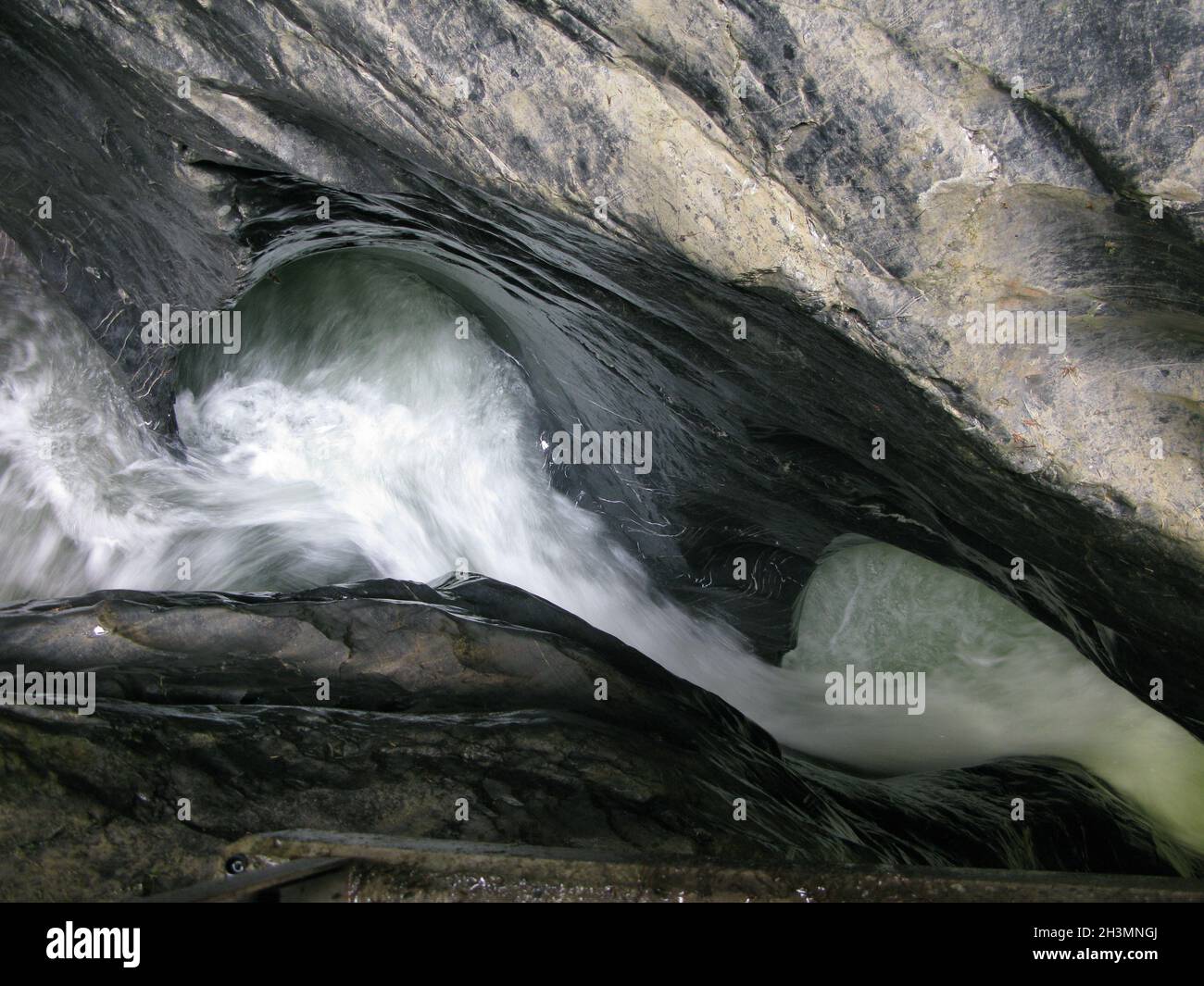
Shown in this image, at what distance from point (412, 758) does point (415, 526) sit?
257 cm

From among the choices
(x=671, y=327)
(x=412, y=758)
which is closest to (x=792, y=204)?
(x=671, y=327)

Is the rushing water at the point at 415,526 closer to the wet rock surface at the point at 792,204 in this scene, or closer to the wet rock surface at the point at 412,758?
the wet rock surface at the point at 412,758

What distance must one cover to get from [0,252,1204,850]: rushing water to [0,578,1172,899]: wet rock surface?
0.60 metres

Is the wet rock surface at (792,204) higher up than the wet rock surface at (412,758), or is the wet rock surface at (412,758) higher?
the wet rock surface at (792,204)

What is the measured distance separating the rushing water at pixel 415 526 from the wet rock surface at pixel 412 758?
1.98 feet

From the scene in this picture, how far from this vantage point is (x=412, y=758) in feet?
10.7

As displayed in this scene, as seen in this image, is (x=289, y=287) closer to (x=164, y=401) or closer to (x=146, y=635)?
(x=164, y=401)

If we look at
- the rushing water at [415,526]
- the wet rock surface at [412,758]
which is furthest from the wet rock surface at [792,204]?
the wet rock surface at [412,758]

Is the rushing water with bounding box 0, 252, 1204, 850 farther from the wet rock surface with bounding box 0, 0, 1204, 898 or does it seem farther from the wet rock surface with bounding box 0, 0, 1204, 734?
the wet rock surface with bounding box 0, 0, 1204, 734

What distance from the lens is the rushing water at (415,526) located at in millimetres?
5164

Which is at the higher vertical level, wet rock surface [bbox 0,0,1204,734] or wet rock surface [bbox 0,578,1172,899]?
wet rock surface [bbox 0,0,1204,734]

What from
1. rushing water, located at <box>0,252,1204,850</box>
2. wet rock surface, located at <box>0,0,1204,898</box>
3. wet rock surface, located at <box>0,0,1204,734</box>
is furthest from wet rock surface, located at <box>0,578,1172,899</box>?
wet rock surface, located at <box>0,0,1204,734</box>

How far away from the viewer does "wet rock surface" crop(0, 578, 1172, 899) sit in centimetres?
292

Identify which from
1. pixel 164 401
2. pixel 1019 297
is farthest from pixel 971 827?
pixel 164 401
